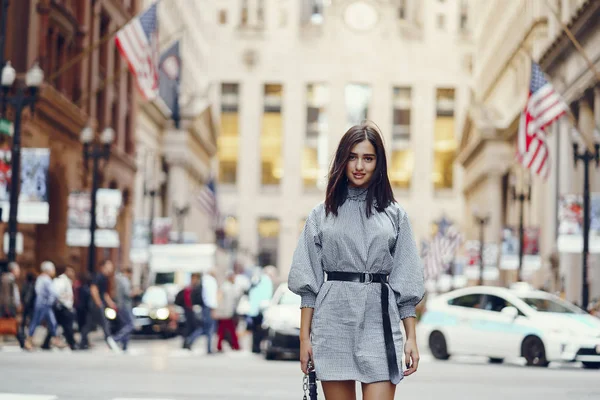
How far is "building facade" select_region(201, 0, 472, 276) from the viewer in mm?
122125

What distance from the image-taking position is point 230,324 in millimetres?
29172

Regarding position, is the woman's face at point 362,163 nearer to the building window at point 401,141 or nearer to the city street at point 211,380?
the city street at point 211,380

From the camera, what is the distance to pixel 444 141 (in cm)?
12281

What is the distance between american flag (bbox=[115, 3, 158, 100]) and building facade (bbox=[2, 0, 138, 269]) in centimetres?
343

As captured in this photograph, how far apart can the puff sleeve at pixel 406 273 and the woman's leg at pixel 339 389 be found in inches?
16.5

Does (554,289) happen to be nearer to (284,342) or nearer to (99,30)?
(99,30)

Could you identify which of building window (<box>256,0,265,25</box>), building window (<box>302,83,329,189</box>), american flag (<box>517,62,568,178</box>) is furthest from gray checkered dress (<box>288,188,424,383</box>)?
building window (<box>256,0,265,25</box>)

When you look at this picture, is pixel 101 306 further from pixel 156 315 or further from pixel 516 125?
pixel 516 125

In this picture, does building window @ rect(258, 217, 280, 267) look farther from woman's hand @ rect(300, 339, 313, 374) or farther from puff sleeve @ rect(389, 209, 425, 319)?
woman's hand @ rect(300, 339, 313, 374)

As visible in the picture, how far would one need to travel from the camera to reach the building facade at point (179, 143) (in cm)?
6838

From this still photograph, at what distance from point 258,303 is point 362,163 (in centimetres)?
2305

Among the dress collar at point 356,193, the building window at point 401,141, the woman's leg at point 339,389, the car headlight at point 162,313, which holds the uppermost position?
the building window at point 401,141

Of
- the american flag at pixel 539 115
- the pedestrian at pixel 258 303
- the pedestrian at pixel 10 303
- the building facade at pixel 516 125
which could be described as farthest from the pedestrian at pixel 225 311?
the building facade at pixel 516 125

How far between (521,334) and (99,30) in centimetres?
3178
